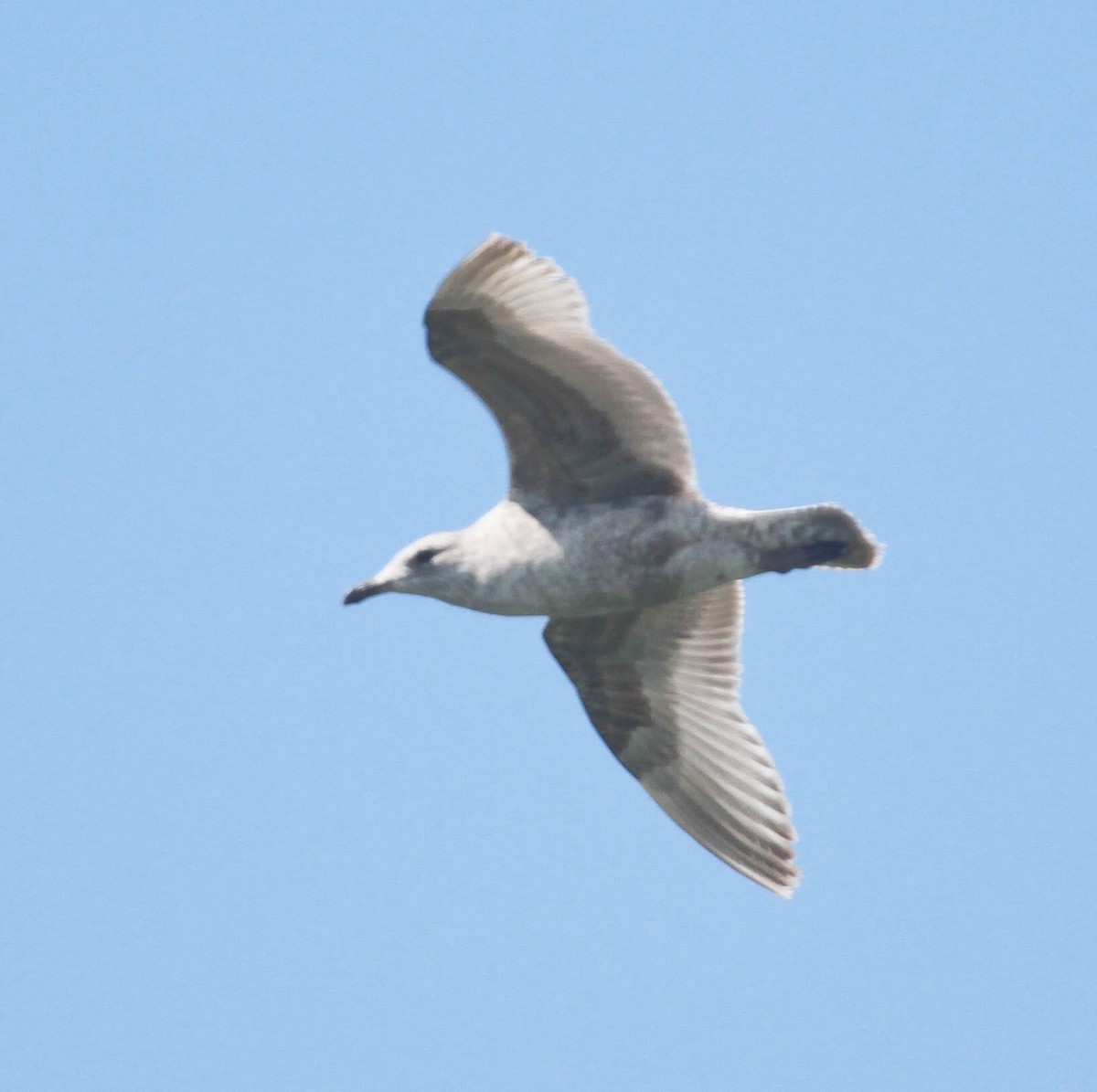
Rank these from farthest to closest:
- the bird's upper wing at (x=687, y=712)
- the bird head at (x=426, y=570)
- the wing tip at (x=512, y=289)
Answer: the bird's upper wing at (x=687, y=712), the bird head at (x=426, y=570), the wing tip at (x=512, y=289)

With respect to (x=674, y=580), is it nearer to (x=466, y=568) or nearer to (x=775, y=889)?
A: (x=466, y=568)

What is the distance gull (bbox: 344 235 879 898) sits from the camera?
33.3 feet

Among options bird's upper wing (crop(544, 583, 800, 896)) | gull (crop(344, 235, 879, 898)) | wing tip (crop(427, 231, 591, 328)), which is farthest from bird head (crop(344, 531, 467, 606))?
wing tip (crop(427, 231, 591, 328))

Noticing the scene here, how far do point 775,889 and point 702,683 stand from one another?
124 centimetres

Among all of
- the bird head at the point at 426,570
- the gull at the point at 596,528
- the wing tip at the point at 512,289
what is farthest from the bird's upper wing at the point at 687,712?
the wing tip at the point at 512,289

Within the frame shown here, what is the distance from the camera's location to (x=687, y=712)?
1162cm

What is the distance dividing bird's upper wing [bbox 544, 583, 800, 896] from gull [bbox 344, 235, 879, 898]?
0.04ft

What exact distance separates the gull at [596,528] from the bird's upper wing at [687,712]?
1cm

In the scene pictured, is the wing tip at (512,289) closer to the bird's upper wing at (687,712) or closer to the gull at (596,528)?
the gull at (596,528)

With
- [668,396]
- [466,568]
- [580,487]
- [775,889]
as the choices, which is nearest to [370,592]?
[466,568]

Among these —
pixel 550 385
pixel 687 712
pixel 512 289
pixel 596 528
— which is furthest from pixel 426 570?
pixel 687 712

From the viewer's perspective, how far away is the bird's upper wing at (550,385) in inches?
397

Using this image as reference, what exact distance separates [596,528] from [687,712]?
1.55 metres

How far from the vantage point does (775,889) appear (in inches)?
440
